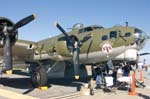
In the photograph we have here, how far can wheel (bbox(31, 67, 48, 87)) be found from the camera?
15562 millimetres

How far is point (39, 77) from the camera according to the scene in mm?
15656

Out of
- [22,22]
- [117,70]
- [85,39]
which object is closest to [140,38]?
[85,39]

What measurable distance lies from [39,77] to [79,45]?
2.90 metres

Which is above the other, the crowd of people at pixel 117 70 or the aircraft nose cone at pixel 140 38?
the aircraft nose cone at pixel 140 38

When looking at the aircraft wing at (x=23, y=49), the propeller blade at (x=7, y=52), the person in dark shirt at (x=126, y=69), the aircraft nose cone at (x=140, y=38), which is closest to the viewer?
the propeller blade at (x=7, y=52)

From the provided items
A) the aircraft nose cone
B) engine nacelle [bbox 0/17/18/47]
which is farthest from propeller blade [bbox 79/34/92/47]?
engine nacelle [bbox 0/17/18/47]

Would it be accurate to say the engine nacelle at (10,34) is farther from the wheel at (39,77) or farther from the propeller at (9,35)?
the wheel at (39,77)

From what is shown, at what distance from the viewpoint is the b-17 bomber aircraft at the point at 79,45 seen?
14476 mm

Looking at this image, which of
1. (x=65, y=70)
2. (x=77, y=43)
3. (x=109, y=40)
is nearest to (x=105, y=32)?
(x=109, y=40)

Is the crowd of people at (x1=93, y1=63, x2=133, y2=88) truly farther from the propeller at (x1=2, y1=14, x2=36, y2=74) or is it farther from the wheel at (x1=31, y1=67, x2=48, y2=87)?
the propeller at (x1=2, y1=14, x2=36, y2=74)

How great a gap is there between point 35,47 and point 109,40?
467 centimetres

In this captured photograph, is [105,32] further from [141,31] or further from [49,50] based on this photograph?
[49,50]

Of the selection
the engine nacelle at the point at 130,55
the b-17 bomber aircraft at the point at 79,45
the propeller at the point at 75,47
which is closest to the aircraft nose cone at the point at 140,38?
the b-17 bomber aircraft at the point at 79,45

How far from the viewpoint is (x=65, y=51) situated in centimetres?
1558
